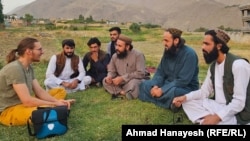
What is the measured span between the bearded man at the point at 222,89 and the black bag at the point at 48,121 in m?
1.41

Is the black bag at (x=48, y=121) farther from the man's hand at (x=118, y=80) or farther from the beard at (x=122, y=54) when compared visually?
the beard at (x=122, y=54)

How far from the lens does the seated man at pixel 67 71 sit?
6375 mm

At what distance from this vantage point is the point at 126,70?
6039mm

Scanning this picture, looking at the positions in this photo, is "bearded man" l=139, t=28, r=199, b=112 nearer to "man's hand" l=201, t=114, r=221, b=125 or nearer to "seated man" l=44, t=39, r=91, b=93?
"man's hand" l=201, t=114, r=221, b=125

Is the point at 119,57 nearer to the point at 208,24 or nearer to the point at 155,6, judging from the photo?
the point at 208,24

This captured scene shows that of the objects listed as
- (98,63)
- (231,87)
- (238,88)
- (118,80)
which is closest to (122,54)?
(118,80)

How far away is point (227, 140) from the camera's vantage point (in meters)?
3.44

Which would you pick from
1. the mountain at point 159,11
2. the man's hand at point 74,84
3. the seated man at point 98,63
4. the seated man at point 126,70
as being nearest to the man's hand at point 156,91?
the seated man at point 126,70

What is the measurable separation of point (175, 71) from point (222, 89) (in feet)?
3.96

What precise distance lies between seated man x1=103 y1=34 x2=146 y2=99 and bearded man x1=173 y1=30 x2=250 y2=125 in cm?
156

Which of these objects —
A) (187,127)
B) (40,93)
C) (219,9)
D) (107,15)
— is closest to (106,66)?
(40,93)

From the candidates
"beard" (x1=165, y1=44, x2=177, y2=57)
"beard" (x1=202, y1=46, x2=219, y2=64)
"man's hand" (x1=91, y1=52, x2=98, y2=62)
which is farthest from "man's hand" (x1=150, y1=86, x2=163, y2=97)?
"man's hand" (x1=91, y1=52, x2=98, y2=62)

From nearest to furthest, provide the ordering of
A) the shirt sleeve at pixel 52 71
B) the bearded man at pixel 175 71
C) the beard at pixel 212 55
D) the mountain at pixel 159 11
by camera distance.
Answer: the beard at pixel 212 55
the bearded man at pixel 175 71
the shirt sleeve at pixel 52 71
the mountain at pixel 159 11

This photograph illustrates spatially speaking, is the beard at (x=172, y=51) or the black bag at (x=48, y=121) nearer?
the black bag at (x=48, y=121)
